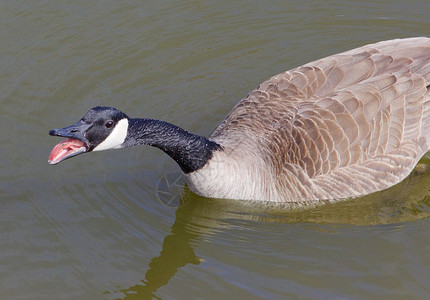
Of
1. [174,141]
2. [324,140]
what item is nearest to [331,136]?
[324,140]

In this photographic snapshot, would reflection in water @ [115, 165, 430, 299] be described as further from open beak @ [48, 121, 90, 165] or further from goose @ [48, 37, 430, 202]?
open beak @ [48, 121, 90, 165]

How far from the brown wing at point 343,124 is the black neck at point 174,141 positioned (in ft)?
1.45

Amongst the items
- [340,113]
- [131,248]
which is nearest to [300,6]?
[340,113]

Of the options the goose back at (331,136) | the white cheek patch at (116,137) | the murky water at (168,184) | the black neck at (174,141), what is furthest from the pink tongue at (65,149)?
the goose back at (331,136)

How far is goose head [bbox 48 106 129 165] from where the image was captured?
5836 millimetres

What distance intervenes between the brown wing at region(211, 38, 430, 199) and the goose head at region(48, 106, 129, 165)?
4.96 ft

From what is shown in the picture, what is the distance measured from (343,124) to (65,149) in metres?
3.00

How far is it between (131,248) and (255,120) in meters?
2.05

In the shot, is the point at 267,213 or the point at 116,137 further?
the point at 267,213

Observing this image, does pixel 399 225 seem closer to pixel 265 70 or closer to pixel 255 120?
pixel 255 120

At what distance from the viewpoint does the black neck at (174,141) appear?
6.26 meters

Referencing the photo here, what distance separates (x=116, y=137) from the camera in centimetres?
611

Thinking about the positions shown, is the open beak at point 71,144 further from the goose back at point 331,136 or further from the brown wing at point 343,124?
the brown wing at point 343,124

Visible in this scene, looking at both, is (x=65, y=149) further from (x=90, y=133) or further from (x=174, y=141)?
(x=174, y=141)
